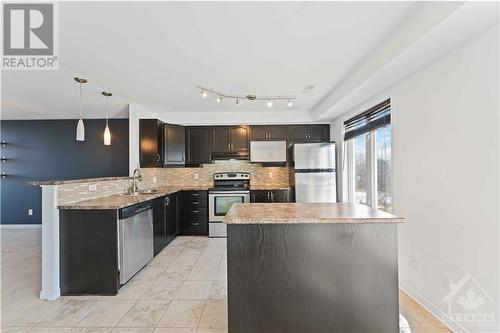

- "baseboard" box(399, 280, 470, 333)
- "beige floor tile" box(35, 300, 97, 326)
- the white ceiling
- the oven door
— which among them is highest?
the white ceiling

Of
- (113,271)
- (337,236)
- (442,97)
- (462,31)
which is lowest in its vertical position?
(113,271)

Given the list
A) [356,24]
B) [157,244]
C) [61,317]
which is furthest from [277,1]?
[157,244]

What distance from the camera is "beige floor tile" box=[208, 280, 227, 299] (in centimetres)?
246

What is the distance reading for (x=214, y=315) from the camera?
7.07 ft

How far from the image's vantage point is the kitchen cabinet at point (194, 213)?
4.67 m

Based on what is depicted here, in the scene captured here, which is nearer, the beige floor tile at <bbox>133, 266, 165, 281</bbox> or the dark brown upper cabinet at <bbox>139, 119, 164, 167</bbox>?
the beige floor tile at <bbox>133, 266, 165, 281</bbox>

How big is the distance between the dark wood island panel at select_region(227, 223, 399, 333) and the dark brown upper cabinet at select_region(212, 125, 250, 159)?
3.22 meters

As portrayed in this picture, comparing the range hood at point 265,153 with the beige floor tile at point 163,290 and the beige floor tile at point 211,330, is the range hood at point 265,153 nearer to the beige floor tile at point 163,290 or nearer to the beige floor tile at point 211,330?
the beige floor tile at point 163,290

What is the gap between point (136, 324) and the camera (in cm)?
205

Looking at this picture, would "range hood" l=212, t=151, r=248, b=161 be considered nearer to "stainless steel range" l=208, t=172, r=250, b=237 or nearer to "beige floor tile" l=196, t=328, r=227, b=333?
"stainless steel range" l=208, t=172, r=250, b=237

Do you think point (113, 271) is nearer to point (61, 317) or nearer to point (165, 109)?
point (61, 317)

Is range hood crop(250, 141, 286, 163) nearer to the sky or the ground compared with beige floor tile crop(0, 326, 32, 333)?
nearer to the sky

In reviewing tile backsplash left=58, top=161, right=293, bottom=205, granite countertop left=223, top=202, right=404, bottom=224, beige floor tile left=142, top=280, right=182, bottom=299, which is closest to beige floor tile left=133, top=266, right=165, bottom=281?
beige floor tile left=142, top=280, right=182, bottom=299

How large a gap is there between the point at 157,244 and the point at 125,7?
3.03 meters
